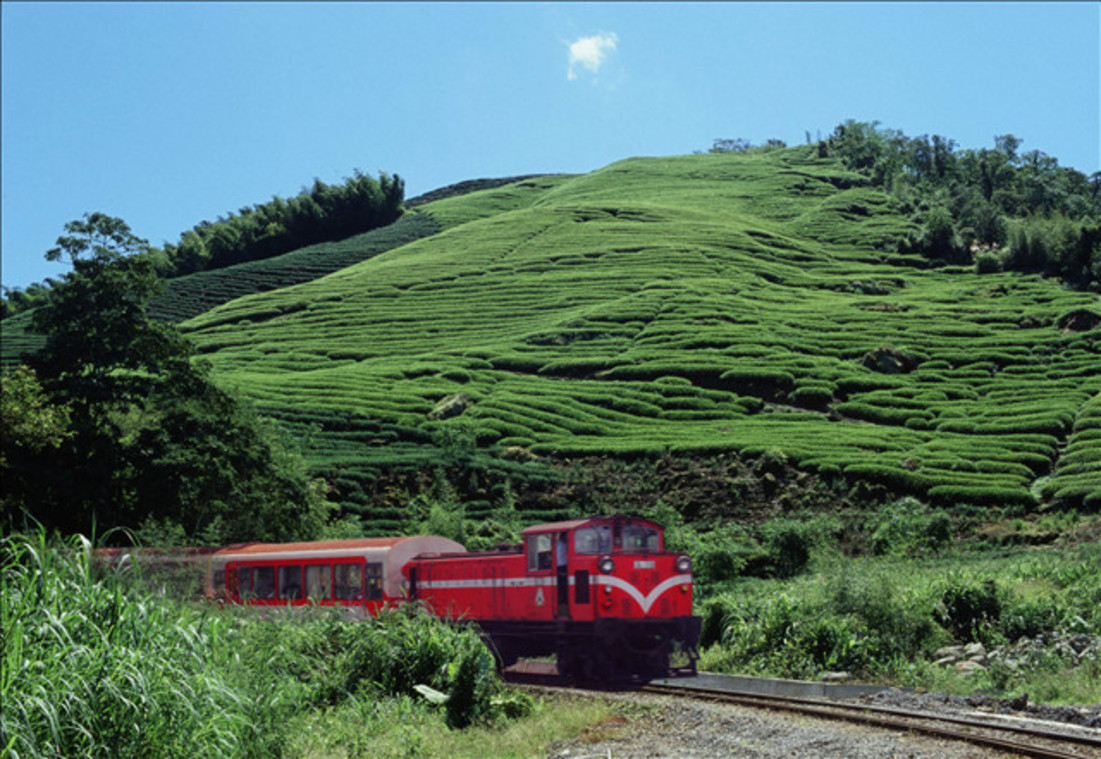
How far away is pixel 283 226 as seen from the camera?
145 meters

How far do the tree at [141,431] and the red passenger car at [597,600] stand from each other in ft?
47.3

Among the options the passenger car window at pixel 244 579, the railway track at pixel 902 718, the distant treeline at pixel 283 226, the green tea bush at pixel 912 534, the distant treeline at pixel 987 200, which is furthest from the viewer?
the distant treeline at pixel 283 226

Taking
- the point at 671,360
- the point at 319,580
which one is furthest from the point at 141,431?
the point at 671,360

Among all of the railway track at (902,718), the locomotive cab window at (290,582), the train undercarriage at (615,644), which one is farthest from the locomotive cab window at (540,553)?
the locomotive cab window at (290,582)

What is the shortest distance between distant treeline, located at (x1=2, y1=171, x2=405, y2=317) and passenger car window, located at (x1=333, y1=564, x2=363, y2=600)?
4462 inches

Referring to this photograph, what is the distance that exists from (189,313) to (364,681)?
98.7 metres

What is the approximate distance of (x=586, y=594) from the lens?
2023 cm

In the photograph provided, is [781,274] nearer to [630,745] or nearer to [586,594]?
[586,594]

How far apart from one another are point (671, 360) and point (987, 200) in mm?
88666

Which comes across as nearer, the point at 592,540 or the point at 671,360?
the point at 592,540

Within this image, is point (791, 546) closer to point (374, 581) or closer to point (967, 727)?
point (374, 581)

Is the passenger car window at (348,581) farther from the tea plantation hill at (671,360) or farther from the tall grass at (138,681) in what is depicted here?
the tea plantation hill at (671,360)

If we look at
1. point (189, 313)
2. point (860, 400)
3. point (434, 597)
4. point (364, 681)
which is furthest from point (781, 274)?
point (364, 681)

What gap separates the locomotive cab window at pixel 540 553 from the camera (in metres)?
21.3
